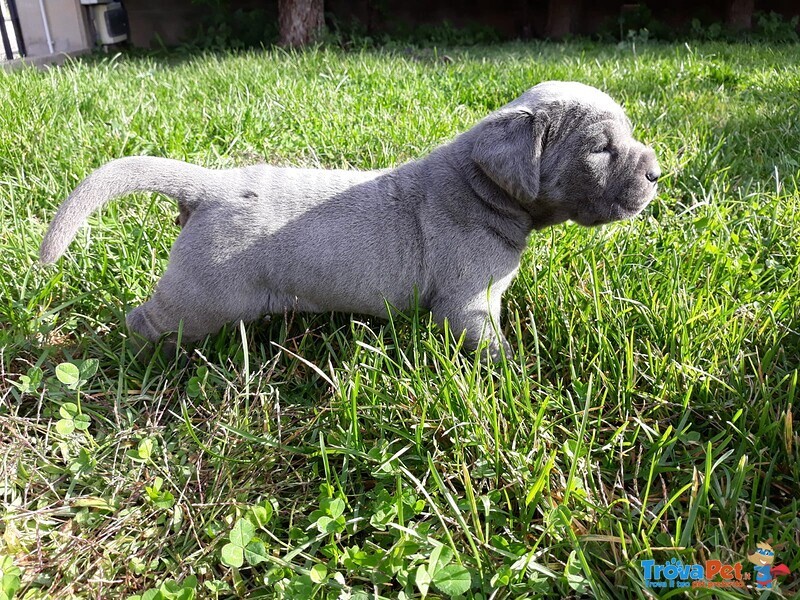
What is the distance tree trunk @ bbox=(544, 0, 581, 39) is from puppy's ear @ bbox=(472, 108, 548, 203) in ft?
34.4

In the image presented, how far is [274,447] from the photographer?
2025 mm

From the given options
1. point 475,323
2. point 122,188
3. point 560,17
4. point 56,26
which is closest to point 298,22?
point 56,26

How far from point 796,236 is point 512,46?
7.73m

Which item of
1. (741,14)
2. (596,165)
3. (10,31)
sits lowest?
(596,165)

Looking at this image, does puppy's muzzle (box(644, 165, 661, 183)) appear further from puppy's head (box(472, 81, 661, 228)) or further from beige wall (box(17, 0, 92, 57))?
beige wall (box(17, 0, 92, 57))

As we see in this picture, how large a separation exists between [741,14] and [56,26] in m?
11.2

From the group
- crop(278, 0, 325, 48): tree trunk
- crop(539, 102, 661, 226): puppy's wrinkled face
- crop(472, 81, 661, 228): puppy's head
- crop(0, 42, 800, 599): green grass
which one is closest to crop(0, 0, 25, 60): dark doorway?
crop(278, 0, 325, 48): tree trunk

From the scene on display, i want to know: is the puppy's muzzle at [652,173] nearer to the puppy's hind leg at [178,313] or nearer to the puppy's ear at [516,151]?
the puppy's ear at [516,151]

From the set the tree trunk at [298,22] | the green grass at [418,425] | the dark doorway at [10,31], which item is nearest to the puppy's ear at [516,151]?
the green grass at [418,425]

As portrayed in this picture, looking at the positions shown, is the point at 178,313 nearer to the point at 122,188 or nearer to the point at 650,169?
the point at 122,188

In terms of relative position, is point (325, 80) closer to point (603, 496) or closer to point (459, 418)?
point (459, 418)

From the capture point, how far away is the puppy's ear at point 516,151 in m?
2.14

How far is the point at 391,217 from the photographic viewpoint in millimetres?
2283

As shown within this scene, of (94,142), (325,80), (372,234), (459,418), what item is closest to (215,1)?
(325,80)
